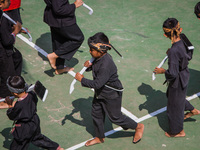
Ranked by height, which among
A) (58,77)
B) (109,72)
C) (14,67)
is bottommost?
(58,77)

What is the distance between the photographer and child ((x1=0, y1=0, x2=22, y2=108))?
20.2 feet

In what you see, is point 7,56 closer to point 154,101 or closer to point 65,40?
point 65,40

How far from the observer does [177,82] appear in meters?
5.66

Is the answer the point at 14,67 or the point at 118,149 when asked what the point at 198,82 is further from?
the point at 14,67

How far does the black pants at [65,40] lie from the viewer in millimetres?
7522

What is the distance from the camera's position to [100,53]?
17.1 ft

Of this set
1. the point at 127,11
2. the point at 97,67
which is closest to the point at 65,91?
the point at 97,67

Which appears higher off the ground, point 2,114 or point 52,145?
point 52,145

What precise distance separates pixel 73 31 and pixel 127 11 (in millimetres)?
4259

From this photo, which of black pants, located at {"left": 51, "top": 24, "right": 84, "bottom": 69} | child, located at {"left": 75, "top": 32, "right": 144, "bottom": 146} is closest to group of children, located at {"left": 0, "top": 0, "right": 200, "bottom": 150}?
child, located at {"left": 75, "top": 32, "right": 144, "bottom": 146}

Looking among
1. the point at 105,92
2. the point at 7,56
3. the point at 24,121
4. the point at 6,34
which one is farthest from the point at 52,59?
the point at 24,121

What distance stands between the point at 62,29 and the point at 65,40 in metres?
0.43

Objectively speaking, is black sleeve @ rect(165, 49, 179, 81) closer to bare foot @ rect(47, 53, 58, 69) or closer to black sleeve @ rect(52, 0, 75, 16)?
black sleeve @ rect(52, 0, 75, 16)

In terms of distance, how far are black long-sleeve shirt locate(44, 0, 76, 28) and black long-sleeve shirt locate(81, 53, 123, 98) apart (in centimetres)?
222
